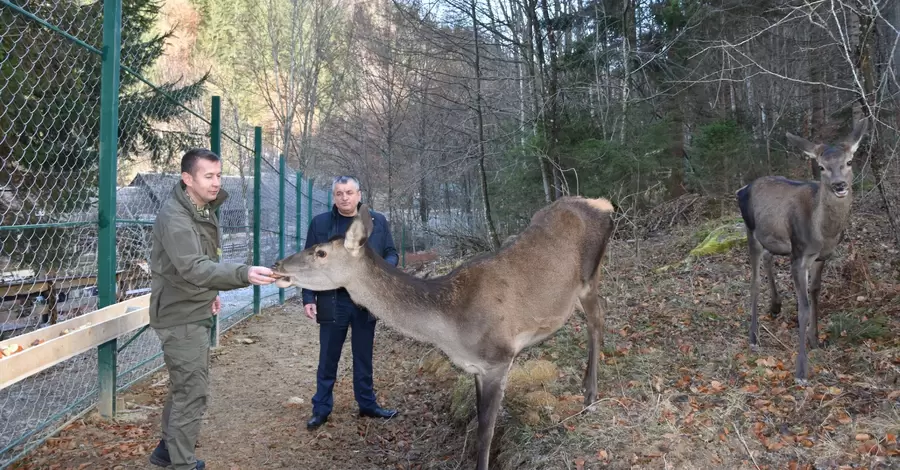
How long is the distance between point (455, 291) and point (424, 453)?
A: 62.5 inches

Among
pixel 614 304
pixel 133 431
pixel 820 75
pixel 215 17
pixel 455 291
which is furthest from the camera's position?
pixel 215 17

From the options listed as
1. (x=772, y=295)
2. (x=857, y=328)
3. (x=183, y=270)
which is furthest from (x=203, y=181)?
(x=772, y=295)

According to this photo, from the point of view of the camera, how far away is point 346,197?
608 centimetres

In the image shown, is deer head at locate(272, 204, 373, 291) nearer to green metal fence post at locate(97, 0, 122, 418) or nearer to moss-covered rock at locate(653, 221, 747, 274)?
green metal fence post at locate(97, 0, 122, 418)

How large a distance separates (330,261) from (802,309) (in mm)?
4630

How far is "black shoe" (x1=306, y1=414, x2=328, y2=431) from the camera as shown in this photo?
19.8 feet

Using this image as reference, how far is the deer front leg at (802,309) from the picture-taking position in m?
5.84

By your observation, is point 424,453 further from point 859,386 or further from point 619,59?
point 619,59

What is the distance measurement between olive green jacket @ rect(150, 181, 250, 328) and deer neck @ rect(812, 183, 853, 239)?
568 centimetres

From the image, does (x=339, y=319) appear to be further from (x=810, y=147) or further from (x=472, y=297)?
(x=810, y=147)

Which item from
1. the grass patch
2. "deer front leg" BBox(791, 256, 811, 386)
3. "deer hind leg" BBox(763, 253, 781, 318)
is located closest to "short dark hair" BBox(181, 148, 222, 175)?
"deer front leg" BBox(791, 256, 811, 386)

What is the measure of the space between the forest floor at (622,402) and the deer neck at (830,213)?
110 centimetres

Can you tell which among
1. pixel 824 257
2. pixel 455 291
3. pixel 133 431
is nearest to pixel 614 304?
pixel 824 257

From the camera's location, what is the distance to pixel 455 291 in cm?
523
